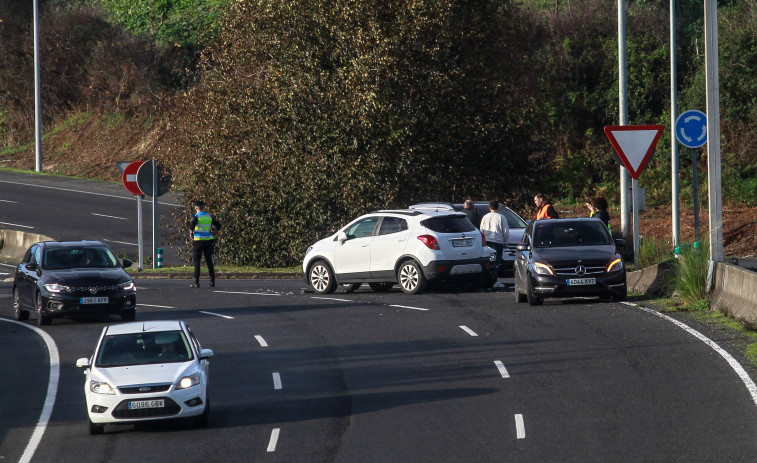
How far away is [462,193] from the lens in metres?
33.8

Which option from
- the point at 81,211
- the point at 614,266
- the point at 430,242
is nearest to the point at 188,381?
the point at 614,266

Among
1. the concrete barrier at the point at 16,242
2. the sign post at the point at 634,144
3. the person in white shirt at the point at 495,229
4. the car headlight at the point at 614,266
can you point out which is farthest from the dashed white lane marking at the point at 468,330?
the concrete barrier at the point at 16,242

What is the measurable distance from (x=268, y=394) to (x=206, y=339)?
444 cm

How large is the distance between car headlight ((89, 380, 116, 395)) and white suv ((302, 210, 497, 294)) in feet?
36.5

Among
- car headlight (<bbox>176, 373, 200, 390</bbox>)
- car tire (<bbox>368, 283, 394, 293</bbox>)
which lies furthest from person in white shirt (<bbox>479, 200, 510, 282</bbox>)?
car headlight (<bbox>176, 373, 200, 390</bbox>)

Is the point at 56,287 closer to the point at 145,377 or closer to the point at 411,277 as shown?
the point at 411,277

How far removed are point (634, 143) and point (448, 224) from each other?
3990mm

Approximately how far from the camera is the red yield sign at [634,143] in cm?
2177

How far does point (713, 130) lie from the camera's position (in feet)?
64.5

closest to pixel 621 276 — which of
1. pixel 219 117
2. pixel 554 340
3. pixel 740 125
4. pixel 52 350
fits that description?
pixel 554 340

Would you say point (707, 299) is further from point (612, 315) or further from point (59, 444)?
point (59, 444)

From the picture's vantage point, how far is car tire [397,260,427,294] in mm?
22734

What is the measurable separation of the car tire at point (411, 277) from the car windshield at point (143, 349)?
10322mm

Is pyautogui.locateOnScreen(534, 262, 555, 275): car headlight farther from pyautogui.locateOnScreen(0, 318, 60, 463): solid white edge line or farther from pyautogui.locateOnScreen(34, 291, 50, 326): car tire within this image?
pyautogui.locateOnScreen(34, 291, 50, 326): car tire
